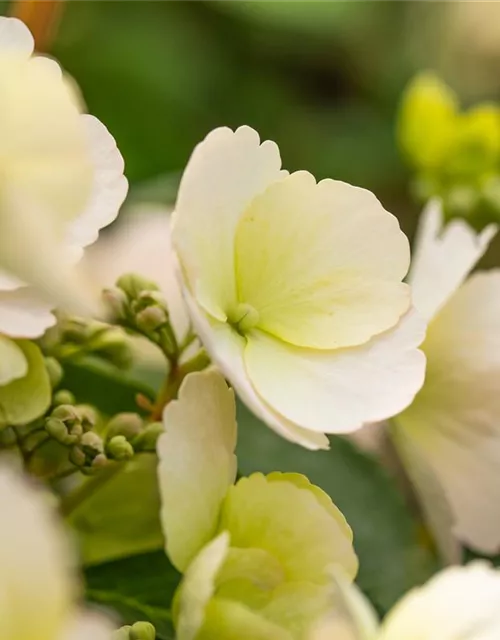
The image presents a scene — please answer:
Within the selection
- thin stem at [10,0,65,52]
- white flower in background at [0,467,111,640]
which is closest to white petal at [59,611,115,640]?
white flower in background at [0,467,111,640]

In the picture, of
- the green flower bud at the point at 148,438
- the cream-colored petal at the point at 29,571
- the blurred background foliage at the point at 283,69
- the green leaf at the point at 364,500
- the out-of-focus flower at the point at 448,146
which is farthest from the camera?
the blurred background foliage at the point at 283,69

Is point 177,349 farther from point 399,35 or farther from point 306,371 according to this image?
point 399,35

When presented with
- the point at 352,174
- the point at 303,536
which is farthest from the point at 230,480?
the point at 352,174

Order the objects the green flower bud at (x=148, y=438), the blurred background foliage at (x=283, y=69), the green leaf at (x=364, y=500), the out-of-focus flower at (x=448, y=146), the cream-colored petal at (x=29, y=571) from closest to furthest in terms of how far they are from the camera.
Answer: the cream-colored petal at (x=29, y=571) < the green flower bud at (x=148, y=438) < the green leaf at (x=364, y=500) < the out-of-focus flower at (x=448, y=146) < the blurred background foliage at (x=283, y=69)

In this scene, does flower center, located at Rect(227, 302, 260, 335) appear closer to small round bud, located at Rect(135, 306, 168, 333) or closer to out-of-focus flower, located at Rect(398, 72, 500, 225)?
small round bud, located at Rect(135, 306, 168, 333)

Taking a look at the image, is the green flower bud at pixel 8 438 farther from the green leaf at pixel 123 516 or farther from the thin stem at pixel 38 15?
the thin stem at pixel 38 15

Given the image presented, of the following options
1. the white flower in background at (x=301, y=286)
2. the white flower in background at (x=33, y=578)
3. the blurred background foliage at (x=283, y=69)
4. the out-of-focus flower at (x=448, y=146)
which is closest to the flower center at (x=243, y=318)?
the white flower in background at (x=301, y=286)
